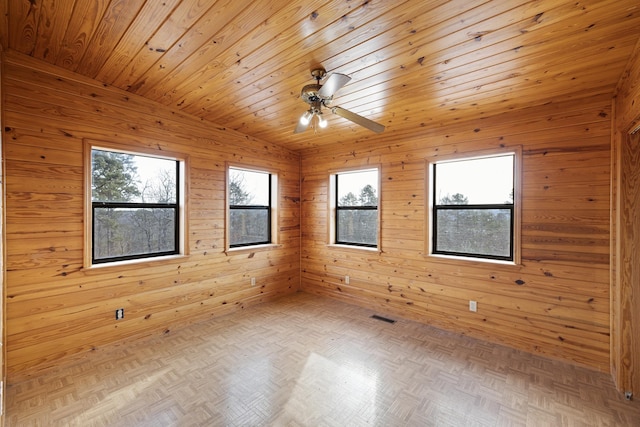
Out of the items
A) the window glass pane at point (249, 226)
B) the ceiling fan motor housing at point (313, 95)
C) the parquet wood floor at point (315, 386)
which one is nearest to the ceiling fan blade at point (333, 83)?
the ceiling fan motor housing at point (313, 95)

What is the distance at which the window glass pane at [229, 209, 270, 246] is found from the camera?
4.15 metres

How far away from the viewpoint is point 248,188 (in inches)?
171

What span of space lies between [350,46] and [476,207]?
7.91ft

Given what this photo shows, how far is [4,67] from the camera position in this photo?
2297mm

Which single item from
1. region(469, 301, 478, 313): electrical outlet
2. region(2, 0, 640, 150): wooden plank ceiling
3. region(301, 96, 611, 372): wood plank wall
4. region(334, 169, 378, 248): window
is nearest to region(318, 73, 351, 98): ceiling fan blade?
region(2, 0, 640, 150): wooden plank ceiling

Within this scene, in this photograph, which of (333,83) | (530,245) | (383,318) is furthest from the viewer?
(383,318)

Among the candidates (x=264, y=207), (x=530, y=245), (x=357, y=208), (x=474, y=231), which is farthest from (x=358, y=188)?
(x=530, y=245)

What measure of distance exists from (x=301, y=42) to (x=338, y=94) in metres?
0.85

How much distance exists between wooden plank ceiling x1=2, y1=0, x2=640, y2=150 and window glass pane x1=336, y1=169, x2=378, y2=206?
149cm

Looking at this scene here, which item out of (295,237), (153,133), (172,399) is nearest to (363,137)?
(295,237)

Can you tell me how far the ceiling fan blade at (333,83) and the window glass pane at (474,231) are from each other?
7.75 feet

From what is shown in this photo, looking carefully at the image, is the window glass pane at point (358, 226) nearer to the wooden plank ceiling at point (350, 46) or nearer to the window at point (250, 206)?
the window at point (250, 206)

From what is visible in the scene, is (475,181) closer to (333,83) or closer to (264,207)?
(333,83)

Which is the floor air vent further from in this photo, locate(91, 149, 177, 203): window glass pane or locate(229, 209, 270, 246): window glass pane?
locate(91, 149, 177, 203): window glass pane
